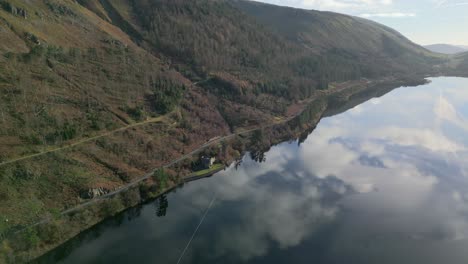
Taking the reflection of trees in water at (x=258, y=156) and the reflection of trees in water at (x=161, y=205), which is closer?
the reflection of trees in water at (x=161, y=205)

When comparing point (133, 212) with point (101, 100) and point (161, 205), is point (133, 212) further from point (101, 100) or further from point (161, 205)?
point (101, 100)

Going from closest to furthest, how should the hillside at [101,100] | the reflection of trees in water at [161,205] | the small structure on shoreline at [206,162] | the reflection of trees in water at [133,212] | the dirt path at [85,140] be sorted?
the hillside at [101,100] → the dirt path at [85,140] → the reflection of trees in water at [133,212] → the reflection of trees in water at [161,205] → the small structure on shoreline at [206,162]

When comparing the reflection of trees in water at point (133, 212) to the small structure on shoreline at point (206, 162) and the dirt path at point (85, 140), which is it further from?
the small structure on shoreline at point (206, 162)

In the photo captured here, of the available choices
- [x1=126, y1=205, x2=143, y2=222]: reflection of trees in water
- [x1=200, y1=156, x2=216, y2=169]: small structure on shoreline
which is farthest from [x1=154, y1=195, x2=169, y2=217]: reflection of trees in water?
[x1=200, y1=156, x2=216, y2=169]: small structure on shoreline

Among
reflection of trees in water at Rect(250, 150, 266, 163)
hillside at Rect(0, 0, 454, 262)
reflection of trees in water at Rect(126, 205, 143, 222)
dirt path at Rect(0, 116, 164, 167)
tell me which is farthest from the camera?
reflection of trees in water at Rect(250, 150, 266, 163)

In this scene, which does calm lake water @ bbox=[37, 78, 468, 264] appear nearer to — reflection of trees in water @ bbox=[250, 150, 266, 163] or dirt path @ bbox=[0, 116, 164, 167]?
reflection of trees in water @ bbox=[250, 150, 266, 163]

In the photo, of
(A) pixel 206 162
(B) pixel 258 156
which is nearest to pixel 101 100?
(A) pixel 206 162

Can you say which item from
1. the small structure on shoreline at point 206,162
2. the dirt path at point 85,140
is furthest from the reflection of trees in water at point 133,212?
the small structure on shoreline at point 206,162

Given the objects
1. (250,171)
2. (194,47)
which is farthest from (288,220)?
(194,47)
